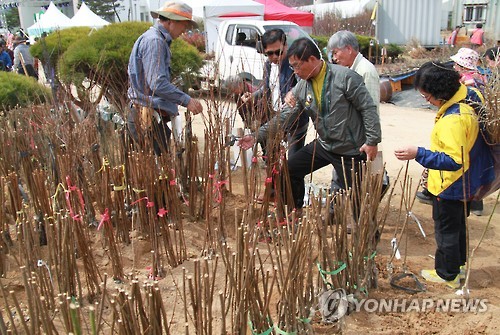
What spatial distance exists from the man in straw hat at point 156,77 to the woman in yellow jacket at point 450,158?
135 cm

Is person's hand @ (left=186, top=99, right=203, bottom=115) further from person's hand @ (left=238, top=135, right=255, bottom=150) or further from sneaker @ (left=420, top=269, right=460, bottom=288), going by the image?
sneaker @ (left=420, top=269, right=460, bottom=288)

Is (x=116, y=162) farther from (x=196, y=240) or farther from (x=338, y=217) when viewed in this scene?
(x=338, y=217)

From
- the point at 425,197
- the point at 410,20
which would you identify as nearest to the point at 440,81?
the point at 425,197

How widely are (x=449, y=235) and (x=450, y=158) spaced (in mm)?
412

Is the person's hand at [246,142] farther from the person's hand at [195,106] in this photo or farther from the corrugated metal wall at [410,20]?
the corrugated metal wall at [410,20]

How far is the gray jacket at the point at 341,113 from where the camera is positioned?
2500 mm

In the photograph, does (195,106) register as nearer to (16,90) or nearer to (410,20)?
(16,90)

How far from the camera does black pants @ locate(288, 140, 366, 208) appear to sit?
106 inches

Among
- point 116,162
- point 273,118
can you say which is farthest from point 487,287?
point 116,162

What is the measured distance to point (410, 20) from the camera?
630 inches

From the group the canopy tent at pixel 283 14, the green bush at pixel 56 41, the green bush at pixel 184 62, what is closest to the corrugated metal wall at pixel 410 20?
the canopy tent at pixel 283 14

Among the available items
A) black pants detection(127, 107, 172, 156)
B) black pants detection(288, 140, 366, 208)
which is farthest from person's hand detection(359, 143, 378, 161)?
black pants detection(127, 107, 172, 156)

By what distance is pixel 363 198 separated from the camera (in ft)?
6.53

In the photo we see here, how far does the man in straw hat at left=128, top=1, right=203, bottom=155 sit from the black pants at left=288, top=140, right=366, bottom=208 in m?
0.66
